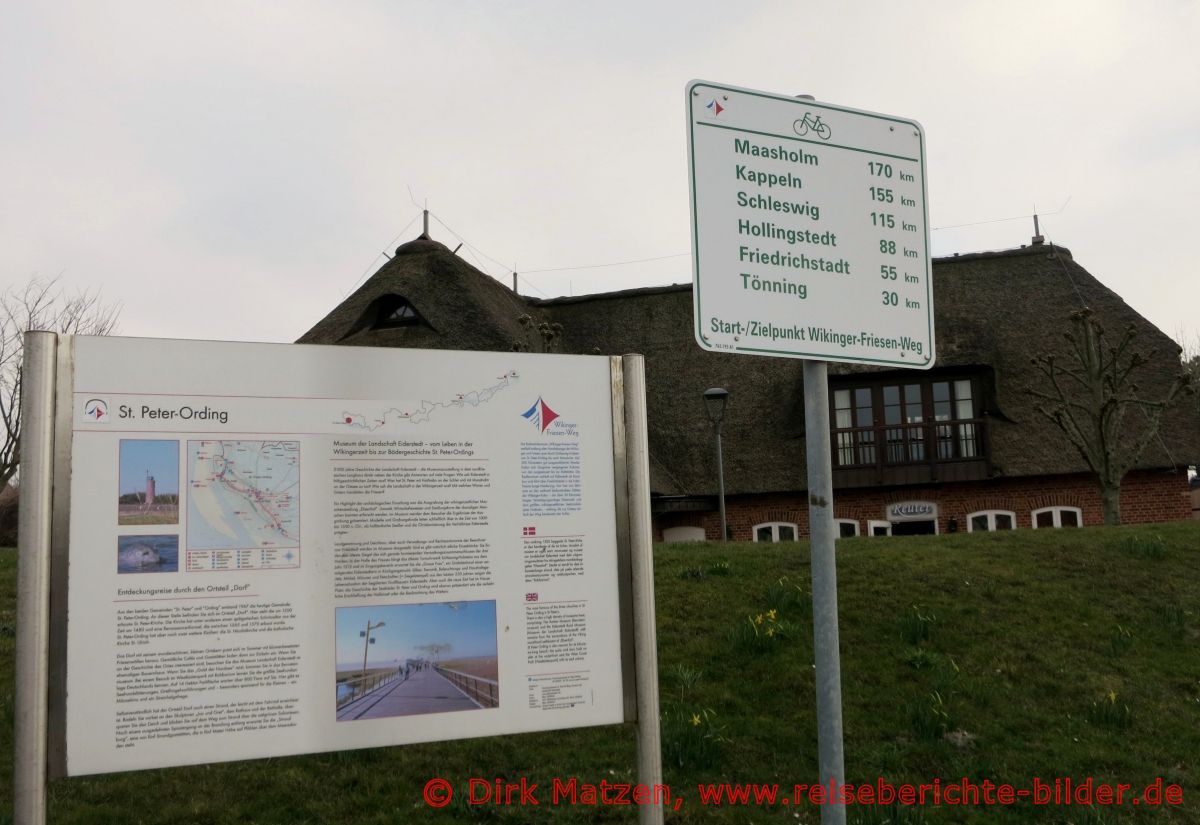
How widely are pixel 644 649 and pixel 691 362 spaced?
2086 cm

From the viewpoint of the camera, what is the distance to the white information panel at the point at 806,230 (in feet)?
10.4

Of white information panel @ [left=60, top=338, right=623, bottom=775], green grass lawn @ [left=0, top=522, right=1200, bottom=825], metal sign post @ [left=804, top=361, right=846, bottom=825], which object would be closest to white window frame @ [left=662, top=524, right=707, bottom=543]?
green grass lawn @ [left=0, top=522, right=1200, bottom=825]

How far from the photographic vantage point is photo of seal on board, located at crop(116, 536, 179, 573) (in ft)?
13.8

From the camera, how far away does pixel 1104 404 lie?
52.6ft

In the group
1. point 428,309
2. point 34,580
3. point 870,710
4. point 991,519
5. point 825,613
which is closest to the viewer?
point 825,613

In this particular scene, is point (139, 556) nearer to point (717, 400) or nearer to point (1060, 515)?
point (717, 400)

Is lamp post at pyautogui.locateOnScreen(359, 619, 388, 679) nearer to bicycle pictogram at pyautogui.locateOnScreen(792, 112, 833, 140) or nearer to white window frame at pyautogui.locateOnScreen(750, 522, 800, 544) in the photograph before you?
bicycle pictogram at pyautogui.locateOnScreen(792, 112, 833, 140)

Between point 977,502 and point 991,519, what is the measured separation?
0.45m

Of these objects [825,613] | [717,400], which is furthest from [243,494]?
[717,400]

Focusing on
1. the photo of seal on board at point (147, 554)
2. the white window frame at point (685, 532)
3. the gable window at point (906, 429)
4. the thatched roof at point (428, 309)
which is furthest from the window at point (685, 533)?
the photo of seal on board at point (147, 554)

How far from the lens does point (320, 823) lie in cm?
632

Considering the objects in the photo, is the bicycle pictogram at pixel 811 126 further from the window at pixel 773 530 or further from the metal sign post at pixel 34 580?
the window at pixel 773 530

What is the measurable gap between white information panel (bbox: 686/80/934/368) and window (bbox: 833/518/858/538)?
19.8m

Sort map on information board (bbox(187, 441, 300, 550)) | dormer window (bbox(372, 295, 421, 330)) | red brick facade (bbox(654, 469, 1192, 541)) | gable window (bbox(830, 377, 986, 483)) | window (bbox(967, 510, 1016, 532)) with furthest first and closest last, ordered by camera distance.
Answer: dormer window (bbox(372, 295, 421, 330))
gable window (bbox(830, 377, 986, 483))
window (bbox(967, 510, 1016, 532))
red brick facade (bbox(654, 469, 1192, 541))
map on information board (bbox(187, 441, 300, 550))
